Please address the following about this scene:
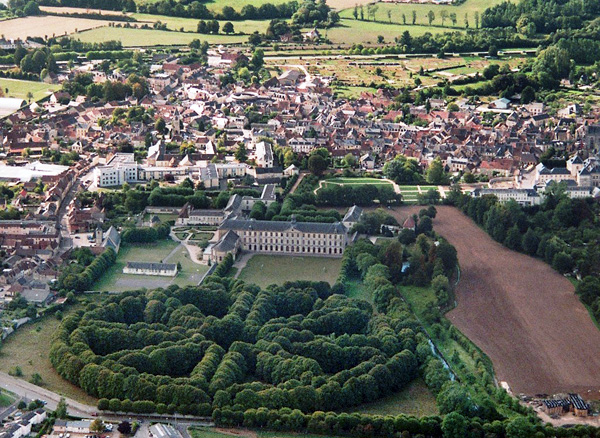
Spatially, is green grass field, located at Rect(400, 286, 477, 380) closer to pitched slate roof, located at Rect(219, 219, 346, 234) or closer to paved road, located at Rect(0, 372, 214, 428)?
pitched slate roof, located at Rect(219, 219, 346, 234)

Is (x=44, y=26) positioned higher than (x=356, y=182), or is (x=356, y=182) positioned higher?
(x=44, y=26)

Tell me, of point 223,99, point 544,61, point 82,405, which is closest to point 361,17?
point 544,61

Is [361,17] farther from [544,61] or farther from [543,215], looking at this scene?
[543,215]

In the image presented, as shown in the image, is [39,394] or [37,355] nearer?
[39,394]

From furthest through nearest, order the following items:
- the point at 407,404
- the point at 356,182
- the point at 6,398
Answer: the point at 356,182, the point at 407,404, the point at 6,398

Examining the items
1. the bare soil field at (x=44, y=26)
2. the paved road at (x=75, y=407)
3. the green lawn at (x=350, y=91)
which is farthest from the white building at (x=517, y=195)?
the bare soil field at (x=44, y=26)

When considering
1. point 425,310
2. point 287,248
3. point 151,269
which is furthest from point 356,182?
point 425,310

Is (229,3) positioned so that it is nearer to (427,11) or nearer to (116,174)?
(427,11)
